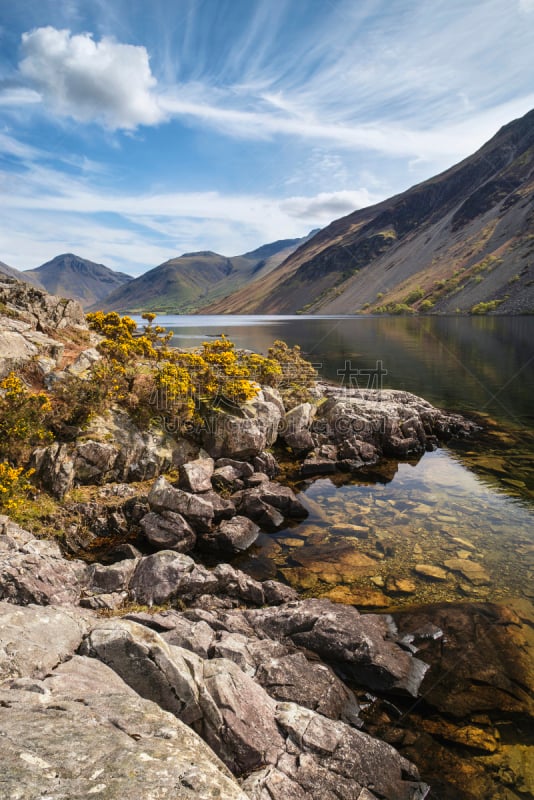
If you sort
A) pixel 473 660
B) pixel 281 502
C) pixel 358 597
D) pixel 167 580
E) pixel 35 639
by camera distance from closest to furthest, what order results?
pixel 35 639, pixel 473 660, pixel 167 580, pixel 358 597, pixel 281 502

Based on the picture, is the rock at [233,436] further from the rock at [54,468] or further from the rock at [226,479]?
the rock at [54,468]

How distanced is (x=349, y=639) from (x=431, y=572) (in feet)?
16.0

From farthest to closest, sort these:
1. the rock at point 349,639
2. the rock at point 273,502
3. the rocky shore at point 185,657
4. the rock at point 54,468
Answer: the rock at point 273,502
the rock at point 54,468
the rock at point 349,639
the rocky shore at point 185,657

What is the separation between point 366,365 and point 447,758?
5377 centimetres

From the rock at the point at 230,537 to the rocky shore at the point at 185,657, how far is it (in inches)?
2.9

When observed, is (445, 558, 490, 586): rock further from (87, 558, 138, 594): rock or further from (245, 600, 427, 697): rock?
(87, 558, 138, 594): rock

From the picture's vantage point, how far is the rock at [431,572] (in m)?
13.2

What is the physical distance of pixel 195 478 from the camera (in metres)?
17.6

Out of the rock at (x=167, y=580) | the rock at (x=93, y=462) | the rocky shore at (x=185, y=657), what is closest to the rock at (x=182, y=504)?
the rocky shore at (x=185, y=657)

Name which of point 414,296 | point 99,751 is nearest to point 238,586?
point 99,751

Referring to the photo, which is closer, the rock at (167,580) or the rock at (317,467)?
the rock at (167,580)

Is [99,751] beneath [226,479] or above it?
above

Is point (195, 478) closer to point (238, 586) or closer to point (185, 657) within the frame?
point (238, 586)

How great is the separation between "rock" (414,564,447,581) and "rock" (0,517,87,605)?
10.6 metres
